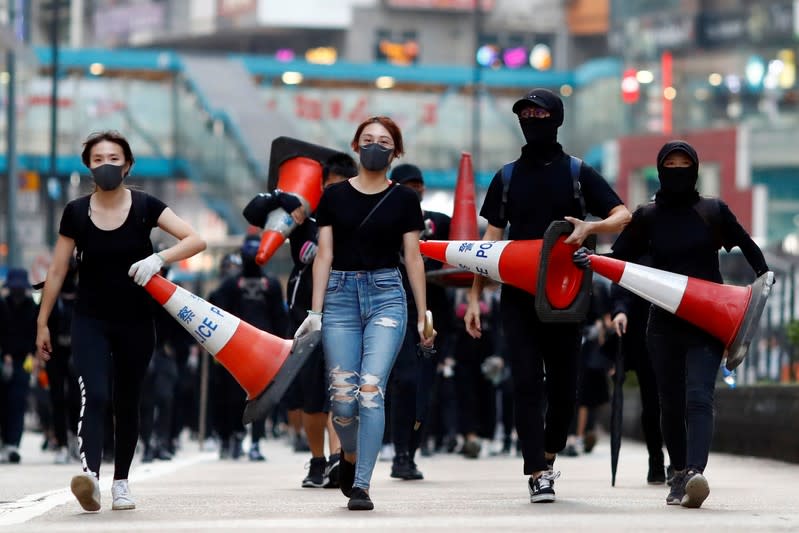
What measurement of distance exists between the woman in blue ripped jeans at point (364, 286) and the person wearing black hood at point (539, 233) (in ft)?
1.67

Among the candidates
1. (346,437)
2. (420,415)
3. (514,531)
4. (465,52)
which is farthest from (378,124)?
(465,52)

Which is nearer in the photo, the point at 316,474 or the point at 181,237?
the point at 181,237

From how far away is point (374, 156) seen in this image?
10.5 m

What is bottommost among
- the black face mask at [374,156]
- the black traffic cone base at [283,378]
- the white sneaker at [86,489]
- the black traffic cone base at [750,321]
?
the white sneaker at [86,489]

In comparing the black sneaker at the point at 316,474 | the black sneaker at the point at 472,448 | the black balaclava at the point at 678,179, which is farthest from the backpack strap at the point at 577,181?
the black sneaker at the point at 472,448

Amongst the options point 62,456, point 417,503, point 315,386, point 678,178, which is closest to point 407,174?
point 315,386

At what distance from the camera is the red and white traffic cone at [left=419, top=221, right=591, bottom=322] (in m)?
10.5

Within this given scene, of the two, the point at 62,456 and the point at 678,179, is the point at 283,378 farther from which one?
the point at 62,456

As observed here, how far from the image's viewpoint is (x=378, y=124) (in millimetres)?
10641

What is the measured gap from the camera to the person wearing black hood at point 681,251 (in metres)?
10.8

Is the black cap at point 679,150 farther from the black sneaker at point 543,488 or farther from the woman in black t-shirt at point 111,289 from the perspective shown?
the woman in black t-shirt at point 111,289

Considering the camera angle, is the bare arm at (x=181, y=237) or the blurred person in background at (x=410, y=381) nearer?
the bare arm at (x=181, y=237)

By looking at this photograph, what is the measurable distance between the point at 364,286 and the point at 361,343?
0.92 ft

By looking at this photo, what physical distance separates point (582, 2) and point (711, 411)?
91377 mm
